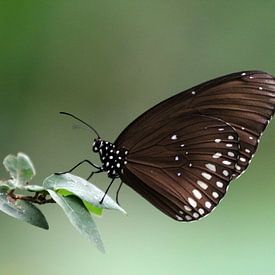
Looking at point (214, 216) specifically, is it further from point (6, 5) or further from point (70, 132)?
point (6, 5)

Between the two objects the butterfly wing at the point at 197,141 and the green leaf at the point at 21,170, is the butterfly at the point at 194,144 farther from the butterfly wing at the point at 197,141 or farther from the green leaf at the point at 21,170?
the green leaf at the point at 21,170

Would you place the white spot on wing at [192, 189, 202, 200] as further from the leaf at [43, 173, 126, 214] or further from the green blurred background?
the leaf at [43, 173, 126, 214]

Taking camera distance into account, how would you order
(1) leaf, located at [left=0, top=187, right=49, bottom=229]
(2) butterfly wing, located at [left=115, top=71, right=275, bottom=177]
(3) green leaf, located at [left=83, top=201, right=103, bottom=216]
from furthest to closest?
(2) butterfly wing, located at [left=115, top=71, right=275, bottom=177] → (3) green leaf, located at [left=83, top=201, right=103, bottom=216] → (1) leaf, located at [left=0, top=187, right=49, bottom=229]

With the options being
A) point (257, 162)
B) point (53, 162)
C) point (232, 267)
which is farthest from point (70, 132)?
point (232, 267)

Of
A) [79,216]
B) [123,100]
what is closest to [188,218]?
[79,216]

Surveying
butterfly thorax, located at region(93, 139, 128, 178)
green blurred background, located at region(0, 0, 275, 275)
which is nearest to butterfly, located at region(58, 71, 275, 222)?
butterfly thorax, located at region(93, 139, 128, 178)

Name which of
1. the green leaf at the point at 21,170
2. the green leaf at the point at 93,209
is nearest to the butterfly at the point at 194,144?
the green leaf at the point at 93,209
